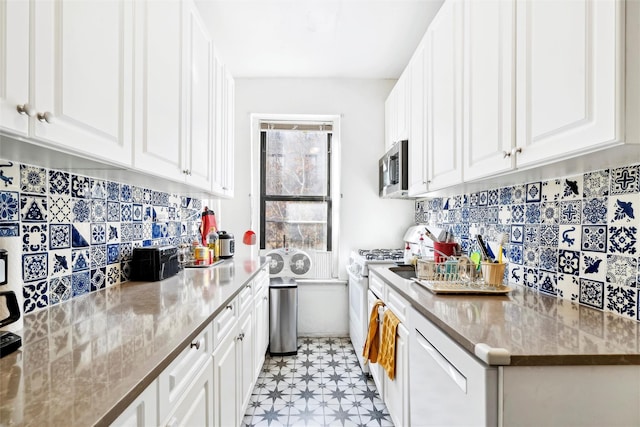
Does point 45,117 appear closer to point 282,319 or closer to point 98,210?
point 98,210

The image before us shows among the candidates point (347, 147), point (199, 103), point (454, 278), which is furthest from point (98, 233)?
point (347, 147)

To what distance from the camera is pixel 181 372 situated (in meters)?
0.92

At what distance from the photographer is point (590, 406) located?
2.65 feet

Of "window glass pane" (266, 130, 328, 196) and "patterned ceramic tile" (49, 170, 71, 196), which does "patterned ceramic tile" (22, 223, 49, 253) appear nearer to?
"patterned ceramic tile" (49, 170, 71, 196)

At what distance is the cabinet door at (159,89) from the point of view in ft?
4.15

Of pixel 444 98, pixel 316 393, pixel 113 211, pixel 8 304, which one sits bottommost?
pixel 316 393

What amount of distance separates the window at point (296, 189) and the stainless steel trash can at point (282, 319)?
2.07ft

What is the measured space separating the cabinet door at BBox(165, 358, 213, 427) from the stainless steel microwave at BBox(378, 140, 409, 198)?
1.75 meters

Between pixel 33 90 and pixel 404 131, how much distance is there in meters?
2.21

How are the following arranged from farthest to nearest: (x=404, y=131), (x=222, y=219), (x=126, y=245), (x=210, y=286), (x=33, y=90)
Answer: (x=222, y=219)
(x=404, y=131)
(x=126, y=245)
(x=210, y=286)
(x=33, y=90)

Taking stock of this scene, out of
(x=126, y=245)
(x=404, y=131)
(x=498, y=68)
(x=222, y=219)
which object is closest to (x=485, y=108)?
(x=498, y=68)

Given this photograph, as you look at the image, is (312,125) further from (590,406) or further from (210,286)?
(590,406)

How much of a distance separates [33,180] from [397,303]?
1616mm

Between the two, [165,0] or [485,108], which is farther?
[165,0]
